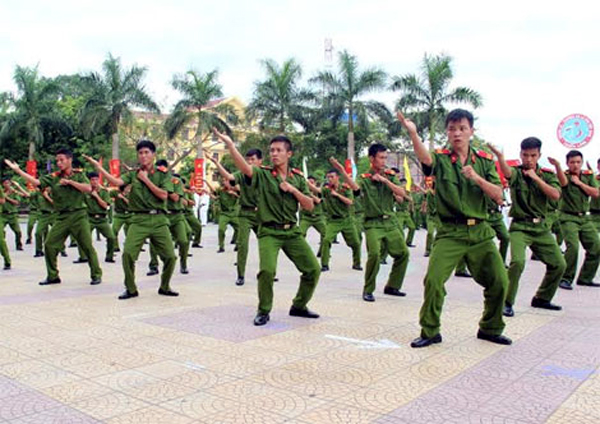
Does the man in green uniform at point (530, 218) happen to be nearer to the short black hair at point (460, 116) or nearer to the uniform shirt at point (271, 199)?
the short black hair at point (460, 116)

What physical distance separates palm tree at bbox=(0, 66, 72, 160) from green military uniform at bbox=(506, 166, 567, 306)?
115 ft

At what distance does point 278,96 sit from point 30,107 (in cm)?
1577

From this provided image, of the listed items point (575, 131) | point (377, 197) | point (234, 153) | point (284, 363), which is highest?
point (575, 131)

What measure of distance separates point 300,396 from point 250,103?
31173mm

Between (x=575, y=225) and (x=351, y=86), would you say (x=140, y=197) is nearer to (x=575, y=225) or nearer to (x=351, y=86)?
(x=575, y=225)

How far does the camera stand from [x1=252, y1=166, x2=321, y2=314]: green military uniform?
5828mm

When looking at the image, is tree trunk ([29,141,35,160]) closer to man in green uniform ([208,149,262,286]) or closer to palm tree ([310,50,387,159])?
palm tree ([310,50,387,159])

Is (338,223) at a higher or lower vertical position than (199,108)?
lower

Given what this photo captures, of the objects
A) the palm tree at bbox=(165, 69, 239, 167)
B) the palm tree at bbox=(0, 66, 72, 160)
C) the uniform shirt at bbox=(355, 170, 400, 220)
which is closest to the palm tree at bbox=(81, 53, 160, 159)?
the palm tree at bbox=(165, 69, 239, 167)

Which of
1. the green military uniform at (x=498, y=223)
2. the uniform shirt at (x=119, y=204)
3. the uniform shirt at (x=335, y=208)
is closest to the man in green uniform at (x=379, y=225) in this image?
the green military uniform at (x=498, y=223)

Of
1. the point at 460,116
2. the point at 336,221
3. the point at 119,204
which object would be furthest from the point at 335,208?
the point at 460,116

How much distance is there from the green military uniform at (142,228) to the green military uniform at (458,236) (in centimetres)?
373

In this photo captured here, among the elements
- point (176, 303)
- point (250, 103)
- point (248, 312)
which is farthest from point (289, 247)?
point (250, 103)

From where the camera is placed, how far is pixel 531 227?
6.39 metres
